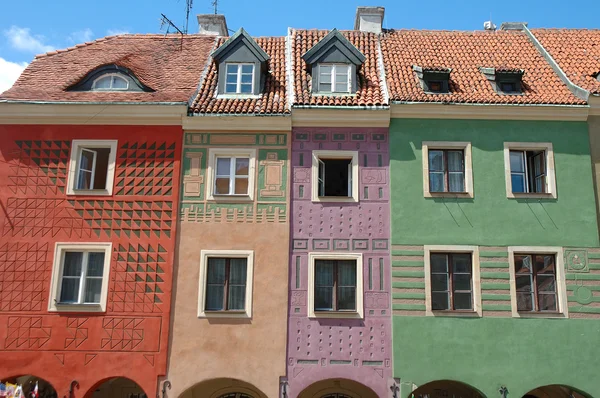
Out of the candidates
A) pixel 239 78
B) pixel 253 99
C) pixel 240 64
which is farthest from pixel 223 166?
pixel 240 64

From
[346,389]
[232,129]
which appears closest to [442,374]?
[346,389]

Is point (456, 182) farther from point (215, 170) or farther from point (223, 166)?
point (215, 170)

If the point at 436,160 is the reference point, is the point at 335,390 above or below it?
below

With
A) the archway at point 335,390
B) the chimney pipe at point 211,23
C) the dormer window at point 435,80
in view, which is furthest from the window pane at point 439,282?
the chimney pipe at point 211,23

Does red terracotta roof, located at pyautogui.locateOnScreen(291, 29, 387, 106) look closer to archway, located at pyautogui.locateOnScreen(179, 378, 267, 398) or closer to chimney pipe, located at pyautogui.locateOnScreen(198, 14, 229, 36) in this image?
chimney pipe, located at pyautogui.locateOnScreen(198, 14, 229, 36)

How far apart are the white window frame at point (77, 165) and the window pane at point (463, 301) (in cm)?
965

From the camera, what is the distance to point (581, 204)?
55.0 ft

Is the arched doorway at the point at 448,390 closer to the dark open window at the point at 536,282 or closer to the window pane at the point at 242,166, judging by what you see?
the dark open window at the point at 536,282

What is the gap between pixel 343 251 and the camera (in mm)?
16531

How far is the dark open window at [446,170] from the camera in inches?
672

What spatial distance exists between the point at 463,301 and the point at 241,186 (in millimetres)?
6635

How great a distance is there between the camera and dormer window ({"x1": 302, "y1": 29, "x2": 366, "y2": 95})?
18.4 metres

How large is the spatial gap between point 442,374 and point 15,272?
447 inches

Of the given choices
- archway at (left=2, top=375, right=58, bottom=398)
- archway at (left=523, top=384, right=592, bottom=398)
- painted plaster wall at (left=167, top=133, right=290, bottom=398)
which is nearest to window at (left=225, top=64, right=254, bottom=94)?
painted plaster wall at (left=167, top=133, right=290, bottom=398)
